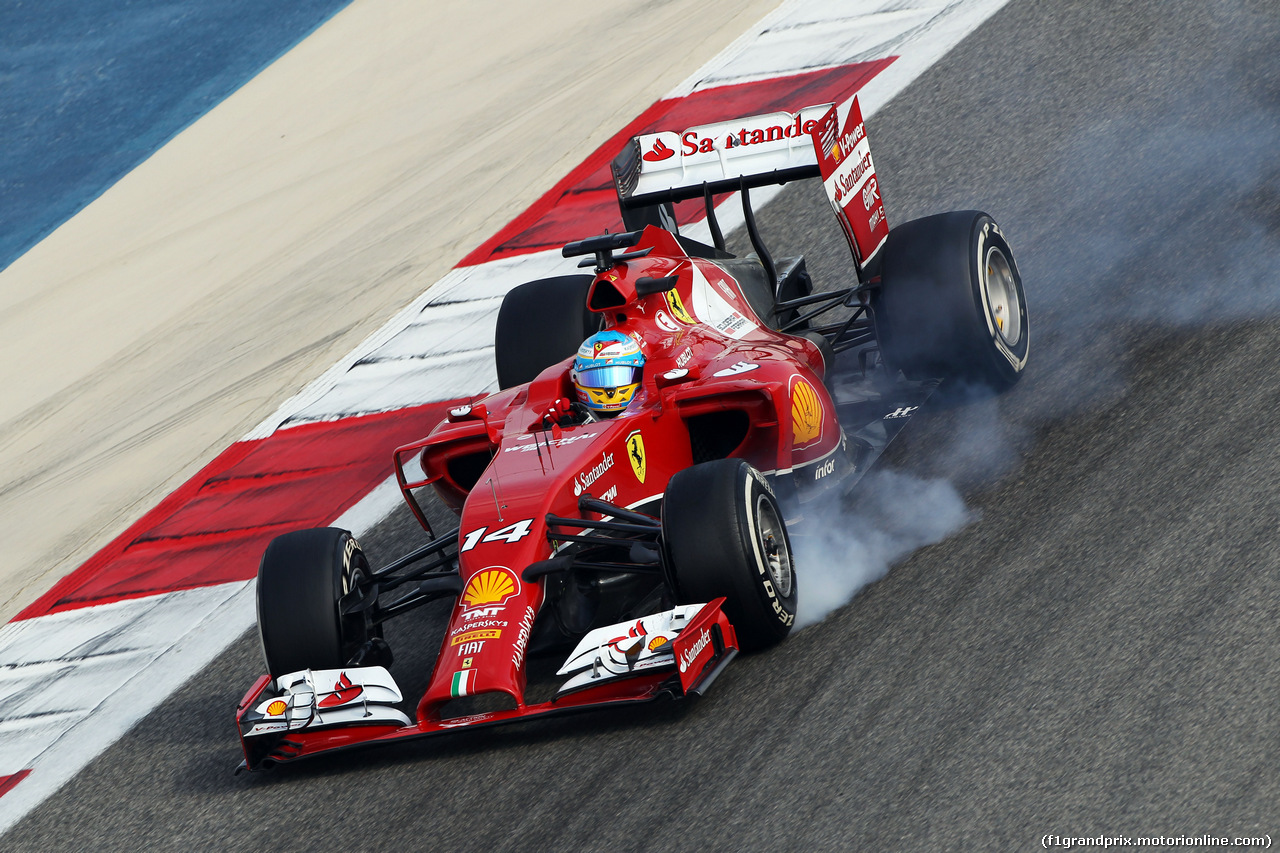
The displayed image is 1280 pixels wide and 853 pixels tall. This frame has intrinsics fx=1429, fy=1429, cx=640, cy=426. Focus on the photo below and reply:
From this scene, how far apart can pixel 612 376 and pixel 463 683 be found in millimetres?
1855

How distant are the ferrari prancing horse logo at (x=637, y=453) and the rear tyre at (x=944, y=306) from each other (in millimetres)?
1740

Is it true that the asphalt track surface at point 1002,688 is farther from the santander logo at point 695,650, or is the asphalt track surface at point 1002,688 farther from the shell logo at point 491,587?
the shell logo at point 491,587

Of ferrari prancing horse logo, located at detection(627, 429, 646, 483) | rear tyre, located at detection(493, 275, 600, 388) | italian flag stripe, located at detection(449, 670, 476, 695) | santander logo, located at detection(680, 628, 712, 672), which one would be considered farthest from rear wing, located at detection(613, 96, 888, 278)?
italian flag stripe, located at detection(449, 670, 476, 695)

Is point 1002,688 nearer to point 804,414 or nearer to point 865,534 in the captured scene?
point 865,534

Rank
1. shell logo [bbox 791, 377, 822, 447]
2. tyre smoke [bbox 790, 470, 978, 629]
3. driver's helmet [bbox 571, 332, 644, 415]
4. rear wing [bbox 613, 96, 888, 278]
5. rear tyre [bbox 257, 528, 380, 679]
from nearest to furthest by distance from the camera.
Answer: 1. rear tyre [bbox 257, 528, 380, 679]
2. tyre smoke [bbox 790, 470, 978, 629]
3. shell logo [bbox 791, 377, 822, 447]
4. driver's helmet [bbox 571, 332, 644, 415]
5. rear wing [bbox 613, 96, 888, 278]

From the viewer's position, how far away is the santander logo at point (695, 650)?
17.7 feet

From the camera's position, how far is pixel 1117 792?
4641 millimetres

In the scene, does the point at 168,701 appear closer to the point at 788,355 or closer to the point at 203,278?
the point at 788,355

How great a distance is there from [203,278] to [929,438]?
8.40 meters

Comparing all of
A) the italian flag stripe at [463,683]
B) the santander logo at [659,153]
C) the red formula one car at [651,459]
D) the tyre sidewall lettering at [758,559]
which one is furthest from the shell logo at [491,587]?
the santander logo at [659,153]

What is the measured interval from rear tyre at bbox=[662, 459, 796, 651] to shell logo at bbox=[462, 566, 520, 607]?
666 mm

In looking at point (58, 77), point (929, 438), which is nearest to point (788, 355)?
point (929, 438)

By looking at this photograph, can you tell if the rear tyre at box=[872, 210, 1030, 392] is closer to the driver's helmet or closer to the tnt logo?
the tnt logo

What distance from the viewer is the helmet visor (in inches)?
270
